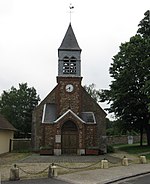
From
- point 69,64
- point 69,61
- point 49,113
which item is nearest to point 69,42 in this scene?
point 69,61

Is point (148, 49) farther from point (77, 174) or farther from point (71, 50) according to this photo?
point (77, 174)

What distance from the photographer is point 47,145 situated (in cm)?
3231

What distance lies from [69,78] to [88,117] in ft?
16.0

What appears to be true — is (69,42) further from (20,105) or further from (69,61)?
(20,105)

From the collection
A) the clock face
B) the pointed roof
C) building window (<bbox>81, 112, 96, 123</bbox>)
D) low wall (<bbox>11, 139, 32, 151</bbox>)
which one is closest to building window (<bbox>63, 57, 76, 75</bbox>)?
the pointed roof

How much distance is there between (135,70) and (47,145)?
1261 cm

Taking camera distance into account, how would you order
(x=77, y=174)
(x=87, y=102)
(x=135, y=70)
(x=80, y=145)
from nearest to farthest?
(x=77, y=174)
(x=80, y=145)
(x=135, y=70)
(x=87, y=102)

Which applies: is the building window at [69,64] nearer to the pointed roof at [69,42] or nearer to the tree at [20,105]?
the pointed roof at [69,42]

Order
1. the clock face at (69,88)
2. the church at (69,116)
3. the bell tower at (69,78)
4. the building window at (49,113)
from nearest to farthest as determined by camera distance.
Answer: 1. the church at (69,116)
2. the building window at (49,113)
3. the bell tower at (69,78)
4. the clock face at (69,88)

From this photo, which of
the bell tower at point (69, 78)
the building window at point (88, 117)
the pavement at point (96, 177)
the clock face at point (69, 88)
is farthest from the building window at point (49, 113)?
the pavement at point (96, 177)

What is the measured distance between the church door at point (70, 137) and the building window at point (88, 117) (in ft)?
6.11

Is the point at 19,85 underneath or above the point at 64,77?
above

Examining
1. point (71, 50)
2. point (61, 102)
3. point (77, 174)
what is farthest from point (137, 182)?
point (71, 50)

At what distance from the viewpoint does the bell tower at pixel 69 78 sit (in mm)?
33750
